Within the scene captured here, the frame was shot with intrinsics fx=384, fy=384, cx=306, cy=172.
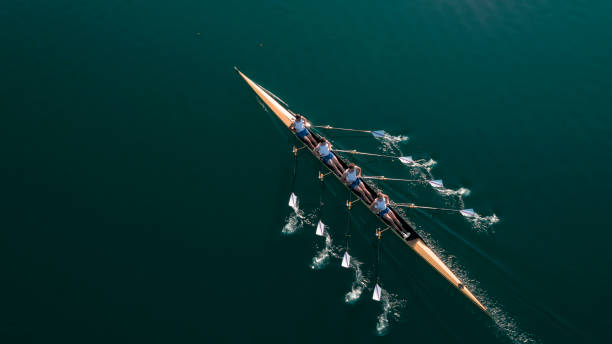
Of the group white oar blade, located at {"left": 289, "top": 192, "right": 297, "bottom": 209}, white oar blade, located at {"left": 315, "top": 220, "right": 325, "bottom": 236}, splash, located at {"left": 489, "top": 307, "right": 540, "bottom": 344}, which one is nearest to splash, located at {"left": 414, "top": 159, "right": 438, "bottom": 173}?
white oar blade, located at {"left": 315, "top": 220, "right": 325, "bottom": 236}

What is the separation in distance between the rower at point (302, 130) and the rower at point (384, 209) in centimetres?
483

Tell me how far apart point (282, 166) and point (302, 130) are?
2337 millimetres

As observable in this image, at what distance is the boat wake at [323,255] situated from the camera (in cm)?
1927

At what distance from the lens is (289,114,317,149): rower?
70.0 feet

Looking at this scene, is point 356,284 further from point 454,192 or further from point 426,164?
point 426,164

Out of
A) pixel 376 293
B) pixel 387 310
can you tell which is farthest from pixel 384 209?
pixel 387 310

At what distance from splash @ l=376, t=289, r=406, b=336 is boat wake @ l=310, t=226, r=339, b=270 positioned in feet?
10.2

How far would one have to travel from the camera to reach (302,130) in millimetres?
21531

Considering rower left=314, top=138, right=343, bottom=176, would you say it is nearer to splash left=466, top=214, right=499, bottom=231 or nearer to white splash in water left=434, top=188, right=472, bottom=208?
white splash in water left=434, top=188, right=472, bottom=208

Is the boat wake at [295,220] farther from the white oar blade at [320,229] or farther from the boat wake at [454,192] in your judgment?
the boat wake at [454,192]

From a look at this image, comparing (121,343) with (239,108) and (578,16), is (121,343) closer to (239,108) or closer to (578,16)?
(239,108)

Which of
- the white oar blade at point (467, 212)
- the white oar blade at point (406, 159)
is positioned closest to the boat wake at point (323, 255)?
the white oar blade at point (406, 159)

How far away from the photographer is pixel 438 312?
60.3ft

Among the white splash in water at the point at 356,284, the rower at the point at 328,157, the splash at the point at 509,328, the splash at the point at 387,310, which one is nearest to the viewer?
the splash at the point at 509,328
